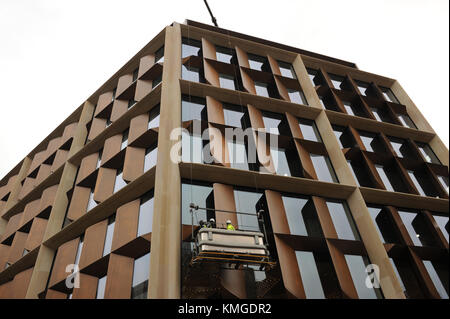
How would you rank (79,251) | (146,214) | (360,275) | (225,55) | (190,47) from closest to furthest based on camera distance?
(360,275), (146,214), (79,251), (190,47), (225,55)

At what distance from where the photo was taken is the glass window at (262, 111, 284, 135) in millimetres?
15031

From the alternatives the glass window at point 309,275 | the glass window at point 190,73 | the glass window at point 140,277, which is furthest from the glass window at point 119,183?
the glass window at point 309,275

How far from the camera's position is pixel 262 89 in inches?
669

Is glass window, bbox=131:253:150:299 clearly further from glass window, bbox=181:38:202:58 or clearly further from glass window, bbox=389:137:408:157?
glass window, bbox=389:137:408:157

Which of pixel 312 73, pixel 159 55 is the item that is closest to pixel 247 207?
pixel 159 55

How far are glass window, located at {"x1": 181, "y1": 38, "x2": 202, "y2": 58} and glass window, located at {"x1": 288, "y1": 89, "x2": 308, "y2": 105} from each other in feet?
16.7

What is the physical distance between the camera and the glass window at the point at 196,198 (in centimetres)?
1061

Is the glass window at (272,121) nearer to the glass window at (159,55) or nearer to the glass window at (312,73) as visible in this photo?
the glass window at (312,73)

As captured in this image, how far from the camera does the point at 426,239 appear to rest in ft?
43.1

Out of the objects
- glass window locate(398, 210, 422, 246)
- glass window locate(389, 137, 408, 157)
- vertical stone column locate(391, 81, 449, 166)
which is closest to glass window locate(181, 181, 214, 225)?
glass window locate(398, 210, 422, 246)

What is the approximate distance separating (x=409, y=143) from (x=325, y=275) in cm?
947

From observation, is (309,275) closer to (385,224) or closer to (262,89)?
(385,224)

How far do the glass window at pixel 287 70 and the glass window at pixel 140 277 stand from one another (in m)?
12.4

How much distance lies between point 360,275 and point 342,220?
6.99 feet
